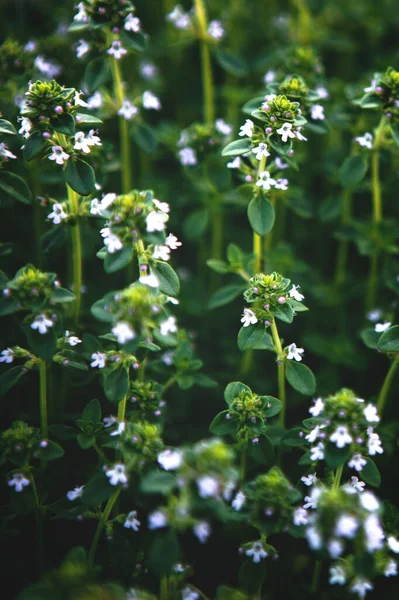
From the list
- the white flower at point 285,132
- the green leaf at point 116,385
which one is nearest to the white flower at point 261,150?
the white flower at point 285,132

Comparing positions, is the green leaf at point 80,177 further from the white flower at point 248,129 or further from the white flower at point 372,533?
Answer: the white flower at point 372,533

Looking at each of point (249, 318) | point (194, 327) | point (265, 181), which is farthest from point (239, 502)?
point (194, 327)

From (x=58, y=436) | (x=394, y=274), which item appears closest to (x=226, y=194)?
(x=394, y=274)

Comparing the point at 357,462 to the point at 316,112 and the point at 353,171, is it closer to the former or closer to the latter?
the point at 353,171

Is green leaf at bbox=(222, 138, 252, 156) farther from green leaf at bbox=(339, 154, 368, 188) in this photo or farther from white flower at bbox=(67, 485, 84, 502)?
white flower at bbox=(67, 485, 84, 502)

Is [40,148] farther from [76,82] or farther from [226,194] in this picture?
[76,82]

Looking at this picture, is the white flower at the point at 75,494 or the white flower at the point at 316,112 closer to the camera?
the white flower at the point at 75,494
